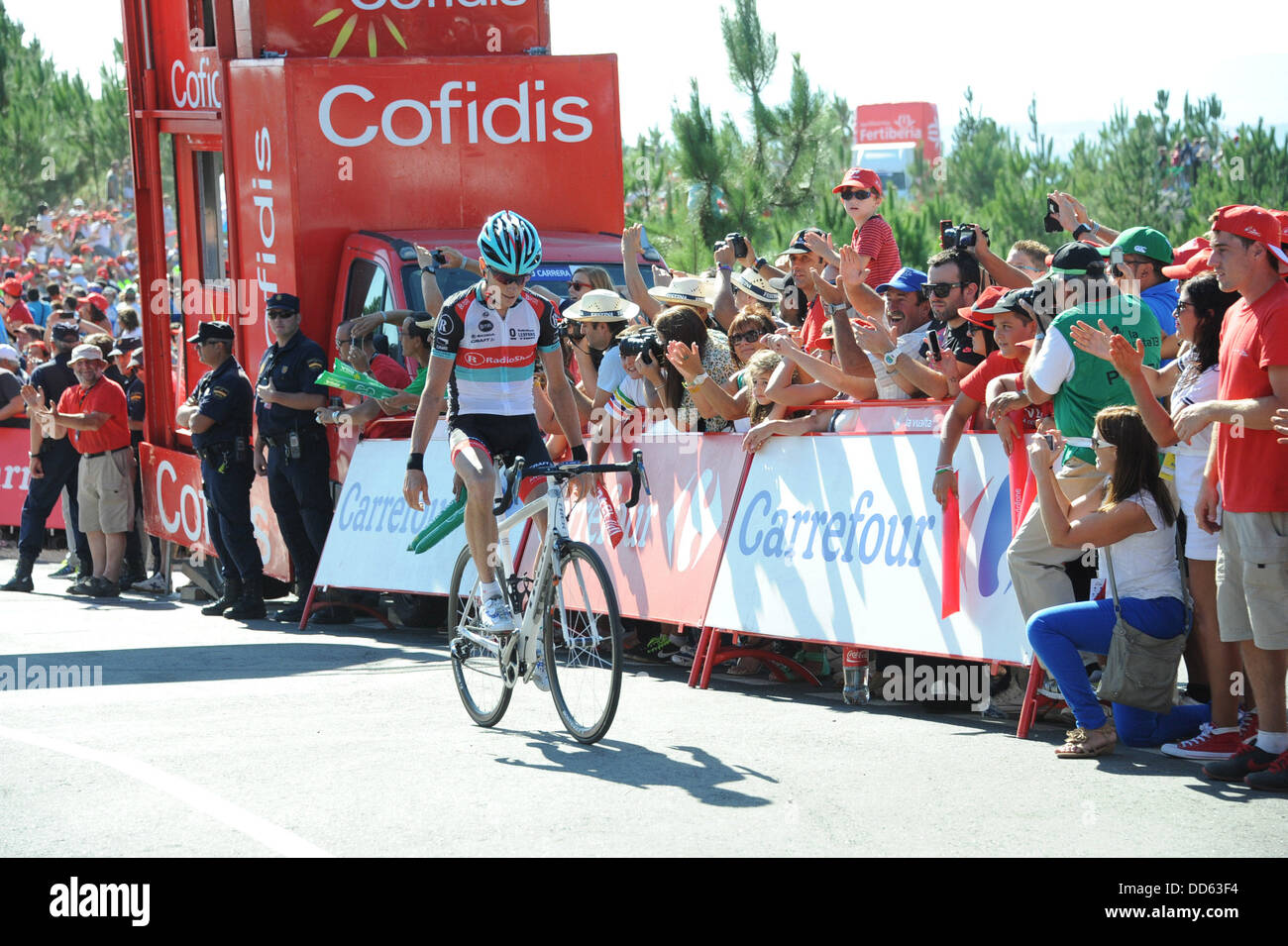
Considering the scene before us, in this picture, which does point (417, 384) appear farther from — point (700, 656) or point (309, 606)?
point (700, 656)

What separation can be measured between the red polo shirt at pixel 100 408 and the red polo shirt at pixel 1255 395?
1003 cm

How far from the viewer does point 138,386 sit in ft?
47.0

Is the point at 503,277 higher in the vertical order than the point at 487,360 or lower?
higher

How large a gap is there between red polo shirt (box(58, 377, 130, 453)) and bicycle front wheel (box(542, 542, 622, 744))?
794 cm

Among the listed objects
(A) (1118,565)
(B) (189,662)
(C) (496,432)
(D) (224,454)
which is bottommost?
(B) (189,662)

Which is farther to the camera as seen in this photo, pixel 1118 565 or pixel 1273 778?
pixel 1118 565

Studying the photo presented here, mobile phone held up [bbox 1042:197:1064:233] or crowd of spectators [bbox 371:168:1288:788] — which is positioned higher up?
mobile phone held up [bbox 1042:197:1064:233]

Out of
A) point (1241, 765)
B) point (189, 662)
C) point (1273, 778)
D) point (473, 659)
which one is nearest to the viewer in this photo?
point (1273, 778)

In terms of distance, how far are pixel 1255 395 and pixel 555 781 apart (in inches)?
117

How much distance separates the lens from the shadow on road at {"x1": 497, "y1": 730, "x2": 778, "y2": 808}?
605 centimetres

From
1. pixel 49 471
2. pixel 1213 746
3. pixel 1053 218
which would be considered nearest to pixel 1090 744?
pixel 1213 746

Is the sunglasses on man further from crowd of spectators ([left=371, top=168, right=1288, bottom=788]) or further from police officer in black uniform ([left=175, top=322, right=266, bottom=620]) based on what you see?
police officer in black uniform ([left=175, top=322, right=266, bottom=620])

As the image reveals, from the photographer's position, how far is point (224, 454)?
1196 cm

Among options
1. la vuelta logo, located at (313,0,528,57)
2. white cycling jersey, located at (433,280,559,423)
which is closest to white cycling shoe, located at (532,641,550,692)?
white cycling jersey, located at (433,280,559,423)
